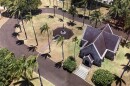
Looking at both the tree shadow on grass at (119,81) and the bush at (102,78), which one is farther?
the tree shadow on grass at (119,81)

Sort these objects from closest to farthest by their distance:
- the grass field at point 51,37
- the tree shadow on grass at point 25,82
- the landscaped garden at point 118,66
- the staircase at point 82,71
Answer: the tree shadow on grass at point 25,82, the landscaped garden at point 118,66, the staircase at point 82,71, the grass field at point 51,37

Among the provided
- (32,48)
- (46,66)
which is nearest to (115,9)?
(32,48)

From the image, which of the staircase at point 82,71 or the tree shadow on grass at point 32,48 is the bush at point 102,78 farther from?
the tree shadow on grass at point 32,48

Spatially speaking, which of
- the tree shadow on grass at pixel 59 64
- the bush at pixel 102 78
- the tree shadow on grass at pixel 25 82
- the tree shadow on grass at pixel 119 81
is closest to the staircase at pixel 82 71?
the bush at pixel 102 78

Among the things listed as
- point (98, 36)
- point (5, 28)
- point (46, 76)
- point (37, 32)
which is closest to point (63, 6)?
point (37, 32)

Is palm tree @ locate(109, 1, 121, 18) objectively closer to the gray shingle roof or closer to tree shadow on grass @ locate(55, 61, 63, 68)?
the gray shingle roof

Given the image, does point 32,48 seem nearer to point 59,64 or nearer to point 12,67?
point 59,64

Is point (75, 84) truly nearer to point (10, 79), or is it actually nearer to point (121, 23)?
point (10, 79)
